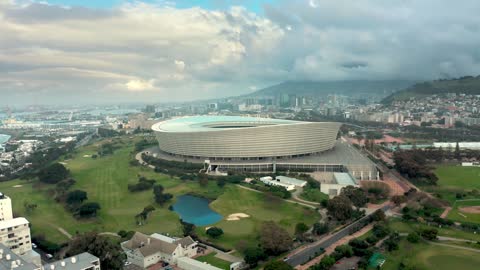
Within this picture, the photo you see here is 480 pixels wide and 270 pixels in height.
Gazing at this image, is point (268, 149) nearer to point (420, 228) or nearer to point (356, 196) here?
point (356, 196)

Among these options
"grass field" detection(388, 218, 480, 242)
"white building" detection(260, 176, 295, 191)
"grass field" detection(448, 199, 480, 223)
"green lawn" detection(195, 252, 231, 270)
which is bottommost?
"green lawn" detection(195, 252, 231, 270)

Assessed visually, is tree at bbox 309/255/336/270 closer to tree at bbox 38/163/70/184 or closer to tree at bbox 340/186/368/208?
tree at bbox 340/186/368/208

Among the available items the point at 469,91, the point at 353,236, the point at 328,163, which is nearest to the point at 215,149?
the point at 328,163

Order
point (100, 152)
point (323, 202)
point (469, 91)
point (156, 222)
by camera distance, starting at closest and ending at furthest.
→ point (156, 222)
point (323, 202)
point (100, 152)
point (469, 91)

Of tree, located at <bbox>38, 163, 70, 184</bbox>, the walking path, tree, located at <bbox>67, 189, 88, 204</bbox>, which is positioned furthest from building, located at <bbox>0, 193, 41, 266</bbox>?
the walking path

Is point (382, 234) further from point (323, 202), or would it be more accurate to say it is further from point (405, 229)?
point (323, 202)
